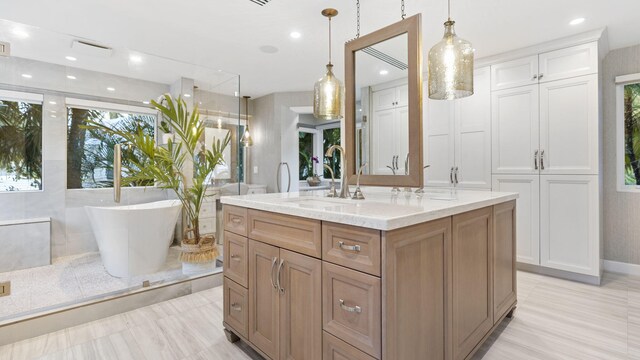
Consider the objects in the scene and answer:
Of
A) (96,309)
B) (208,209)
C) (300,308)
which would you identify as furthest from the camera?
(208,209)

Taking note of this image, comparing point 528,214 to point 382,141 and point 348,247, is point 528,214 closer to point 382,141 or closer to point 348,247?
point 382,141

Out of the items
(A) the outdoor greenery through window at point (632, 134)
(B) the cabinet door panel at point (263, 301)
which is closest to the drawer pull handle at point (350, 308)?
(B) the cabinet door panel at point (263, 301)

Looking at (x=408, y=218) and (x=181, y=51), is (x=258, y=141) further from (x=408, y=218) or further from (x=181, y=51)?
(x=408, y=218)

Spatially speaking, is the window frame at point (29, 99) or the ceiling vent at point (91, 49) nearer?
the window frame at point (29, 99)

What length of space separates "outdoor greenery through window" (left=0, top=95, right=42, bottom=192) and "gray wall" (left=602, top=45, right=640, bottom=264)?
559cm

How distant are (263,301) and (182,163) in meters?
2.03

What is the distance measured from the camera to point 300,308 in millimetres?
1416

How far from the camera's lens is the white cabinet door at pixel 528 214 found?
10.5 feet

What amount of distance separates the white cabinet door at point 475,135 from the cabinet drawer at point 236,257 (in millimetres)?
2882

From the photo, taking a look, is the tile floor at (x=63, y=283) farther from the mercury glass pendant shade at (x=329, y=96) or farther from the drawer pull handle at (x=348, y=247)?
the drawer pull handle at (x=348, y=247)

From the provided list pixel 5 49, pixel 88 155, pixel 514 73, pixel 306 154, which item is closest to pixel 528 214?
pixel 514 73

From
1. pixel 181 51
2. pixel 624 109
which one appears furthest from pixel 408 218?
pixel 624 109

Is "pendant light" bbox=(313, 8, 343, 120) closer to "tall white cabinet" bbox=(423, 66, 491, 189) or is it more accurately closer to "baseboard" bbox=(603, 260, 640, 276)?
"tall white cabinet" bbox=(423, 66, 491, 189)

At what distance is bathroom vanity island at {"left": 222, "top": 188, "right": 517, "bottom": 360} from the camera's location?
1.13m
